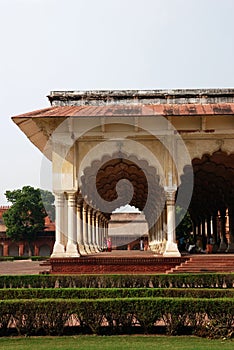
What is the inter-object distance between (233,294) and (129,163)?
9.46m

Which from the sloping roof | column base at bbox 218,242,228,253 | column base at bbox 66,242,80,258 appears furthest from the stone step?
column base at bbox 218,242,228,253

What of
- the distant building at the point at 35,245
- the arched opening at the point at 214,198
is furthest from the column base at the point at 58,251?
the distant building at the point at 35,245

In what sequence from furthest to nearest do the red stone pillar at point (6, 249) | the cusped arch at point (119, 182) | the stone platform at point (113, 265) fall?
the red stone pillar at point (6, 249) → the cusped arch at point (119, 182) → the stone platform at point (113, 265)

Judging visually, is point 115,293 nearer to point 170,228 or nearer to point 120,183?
point 170,228

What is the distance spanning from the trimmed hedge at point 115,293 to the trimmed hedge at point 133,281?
190 cm

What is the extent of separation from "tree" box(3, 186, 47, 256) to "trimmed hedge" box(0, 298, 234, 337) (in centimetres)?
3858

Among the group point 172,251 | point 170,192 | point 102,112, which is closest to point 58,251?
point 172,251

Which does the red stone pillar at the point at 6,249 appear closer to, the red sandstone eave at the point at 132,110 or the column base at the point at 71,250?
the red sandstone eave at the point at 132,110

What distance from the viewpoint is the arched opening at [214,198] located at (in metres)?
16.9

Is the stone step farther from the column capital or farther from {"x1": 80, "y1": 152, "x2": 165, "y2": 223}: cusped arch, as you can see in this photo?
{"x1": 80, "y1": 152, "x2": 165, "y2": 223}: cusped arch

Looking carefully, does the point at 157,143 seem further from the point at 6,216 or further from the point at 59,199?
the point at 6,216

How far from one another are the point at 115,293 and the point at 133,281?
229cm

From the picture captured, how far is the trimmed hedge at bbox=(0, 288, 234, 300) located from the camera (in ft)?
26.9

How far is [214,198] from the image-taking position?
901 inches
